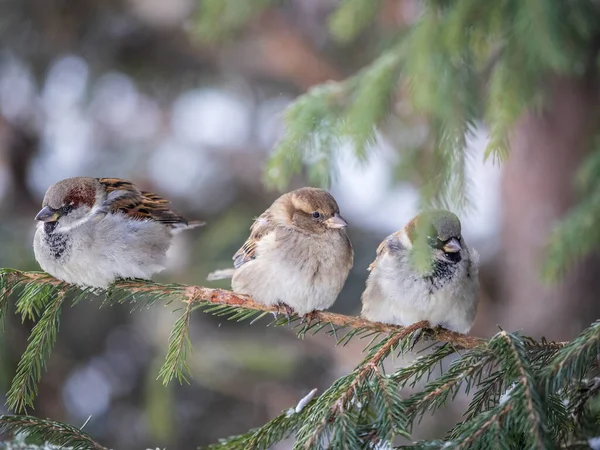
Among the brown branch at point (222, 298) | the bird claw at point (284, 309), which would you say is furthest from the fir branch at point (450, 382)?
the bird claw at point (284, 309)

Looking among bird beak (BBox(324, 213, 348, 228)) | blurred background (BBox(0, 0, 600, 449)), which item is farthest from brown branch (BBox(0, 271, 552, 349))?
blurred background (BBox(0, 0, 600, 449))

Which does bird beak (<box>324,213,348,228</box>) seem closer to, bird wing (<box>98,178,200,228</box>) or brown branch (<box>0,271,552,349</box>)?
brown branch (<box>0,271,552,349</box>)

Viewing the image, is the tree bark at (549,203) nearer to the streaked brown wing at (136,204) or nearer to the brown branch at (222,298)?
the brown branch at (222,298)

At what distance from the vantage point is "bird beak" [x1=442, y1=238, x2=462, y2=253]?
7.86 feet

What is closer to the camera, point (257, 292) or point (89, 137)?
point (257, 292)

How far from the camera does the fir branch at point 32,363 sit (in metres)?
1.87

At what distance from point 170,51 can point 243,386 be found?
98.8 inches

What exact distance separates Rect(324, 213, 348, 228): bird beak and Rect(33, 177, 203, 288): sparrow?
67 centimetres

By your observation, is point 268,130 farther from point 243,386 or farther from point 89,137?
point 243,386

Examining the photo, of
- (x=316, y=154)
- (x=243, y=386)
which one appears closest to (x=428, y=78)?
(x=316, y=154)

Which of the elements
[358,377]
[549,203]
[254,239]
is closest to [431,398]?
[358,377]

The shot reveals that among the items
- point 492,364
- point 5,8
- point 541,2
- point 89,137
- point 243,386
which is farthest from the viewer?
point 89,137

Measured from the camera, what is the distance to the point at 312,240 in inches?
102

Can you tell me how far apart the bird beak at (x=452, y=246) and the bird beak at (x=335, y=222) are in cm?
38
